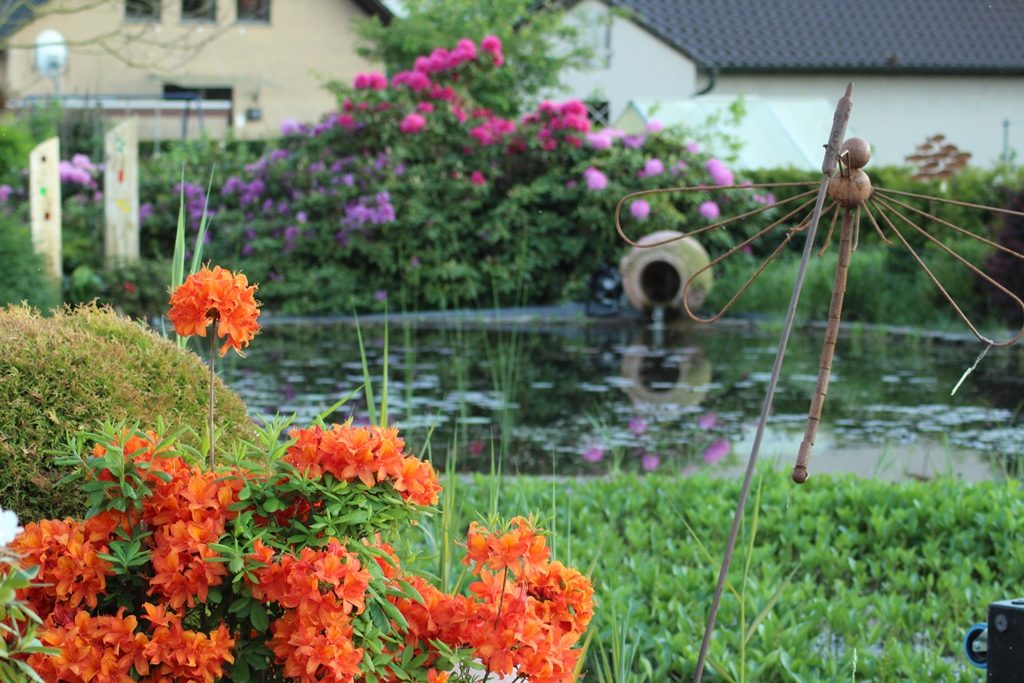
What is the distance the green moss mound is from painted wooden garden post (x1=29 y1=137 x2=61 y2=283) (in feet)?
29.9

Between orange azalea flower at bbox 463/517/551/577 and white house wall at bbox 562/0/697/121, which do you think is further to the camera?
white house wall at bbox 562/0/697/121

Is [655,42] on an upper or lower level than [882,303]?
upper

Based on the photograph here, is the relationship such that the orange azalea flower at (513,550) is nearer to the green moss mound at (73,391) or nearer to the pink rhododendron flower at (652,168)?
the green moss mound at (73,391)

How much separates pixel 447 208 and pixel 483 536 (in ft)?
42.7

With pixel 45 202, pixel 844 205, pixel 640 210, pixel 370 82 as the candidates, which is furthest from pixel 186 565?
pixel 370 82

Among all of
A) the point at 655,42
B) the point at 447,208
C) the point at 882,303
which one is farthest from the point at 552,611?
the point at 655,42

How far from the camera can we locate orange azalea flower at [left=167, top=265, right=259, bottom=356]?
6.50ft

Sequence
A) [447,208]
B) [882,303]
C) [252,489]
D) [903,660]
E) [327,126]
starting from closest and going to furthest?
1. [252,489]
2. [903,660]
3. [882,303]
4. [447,208]
5. [327,126]

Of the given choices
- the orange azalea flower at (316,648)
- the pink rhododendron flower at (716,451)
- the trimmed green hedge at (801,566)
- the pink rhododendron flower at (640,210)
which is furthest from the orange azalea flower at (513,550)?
the pink rhododendron flower at (640,210)

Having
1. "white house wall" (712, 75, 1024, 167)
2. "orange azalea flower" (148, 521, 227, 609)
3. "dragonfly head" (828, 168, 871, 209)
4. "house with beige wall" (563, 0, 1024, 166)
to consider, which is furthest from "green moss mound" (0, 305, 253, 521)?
"white house wall" (712, 75, 1024, 167)

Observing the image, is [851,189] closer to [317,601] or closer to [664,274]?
[317,601]

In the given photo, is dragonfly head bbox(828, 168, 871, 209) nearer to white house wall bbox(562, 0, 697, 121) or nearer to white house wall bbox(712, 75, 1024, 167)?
white house wall bbox(562, 0, 697, 121)

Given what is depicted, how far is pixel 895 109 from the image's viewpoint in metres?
28.3

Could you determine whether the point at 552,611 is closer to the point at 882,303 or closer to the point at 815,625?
the point at 815,625
